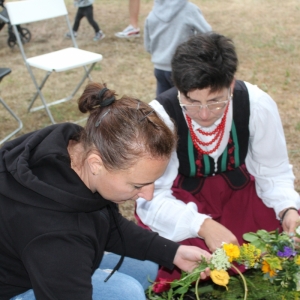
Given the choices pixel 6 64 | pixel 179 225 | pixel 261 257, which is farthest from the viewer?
pixel 6 64

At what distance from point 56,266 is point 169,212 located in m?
0.89

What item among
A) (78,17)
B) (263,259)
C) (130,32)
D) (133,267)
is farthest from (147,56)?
(263,259)

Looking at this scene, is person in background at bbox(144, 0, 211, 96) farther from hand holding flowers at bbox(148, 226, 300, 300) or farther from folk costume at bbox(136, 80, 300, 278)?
hand holding flowers at bbox(148, 226, 300, 300)

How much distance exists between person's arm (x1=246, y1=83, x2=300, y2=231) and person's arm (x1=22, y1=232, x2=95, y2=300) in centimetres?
107

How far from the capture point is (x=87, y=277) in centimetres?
146

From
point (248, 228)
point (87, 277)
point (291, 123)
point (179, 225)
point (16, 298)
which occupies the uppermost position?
point (87, 277)

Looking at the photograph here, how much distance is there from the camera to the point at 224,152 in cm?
232

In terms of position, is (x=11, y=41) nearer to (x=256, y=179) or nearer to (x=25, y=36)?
(x=25, y=36)

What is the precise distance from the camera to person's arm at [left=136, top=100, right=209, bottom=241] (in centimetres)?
216

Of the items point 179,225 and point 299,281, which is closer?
point 299,281

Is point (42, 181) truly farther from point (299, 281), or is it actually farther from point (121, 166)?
point (299, 281)

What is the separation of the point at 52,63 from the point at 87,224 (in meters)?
2.96

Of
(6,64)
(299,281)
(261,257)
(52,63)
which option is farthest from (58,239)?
(6,64)

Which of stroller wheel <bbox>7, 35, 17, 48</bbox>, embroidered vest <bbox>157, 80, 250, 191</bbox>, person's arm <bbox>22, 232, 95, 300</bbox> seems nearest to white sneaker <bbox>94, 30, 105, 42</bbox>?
stroller wheel <bbox>7, 35, 17, 48</bbox>
